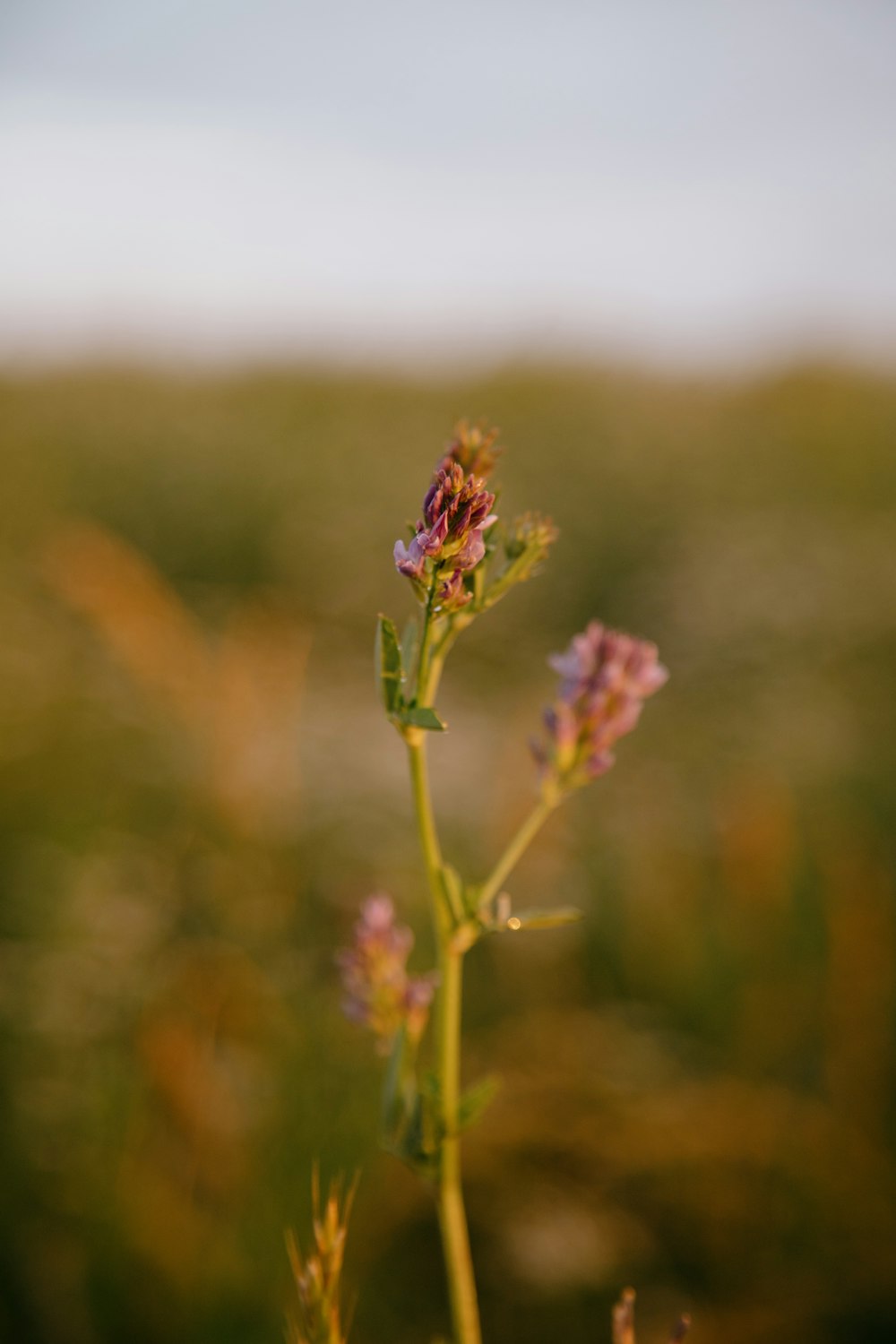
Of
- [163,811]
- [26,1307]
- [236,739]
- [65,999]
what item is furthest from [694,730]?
[26,1307]

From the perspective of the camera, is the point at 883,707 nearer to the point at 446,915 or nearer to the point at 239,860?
the point at 239,860

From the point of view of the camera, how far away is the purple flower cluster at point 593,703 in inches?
47.8

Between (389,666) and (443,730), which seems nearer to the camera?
(443,730)

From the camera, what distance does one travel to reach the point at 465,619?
42.4 inches

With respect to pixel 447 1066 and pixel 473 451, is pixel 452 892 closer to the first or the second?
pixel 447 1066

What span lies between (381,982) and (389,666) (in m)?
0.47

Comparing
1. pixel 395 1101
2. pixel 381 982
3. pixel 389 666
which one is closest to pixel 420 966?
pixel 381 982

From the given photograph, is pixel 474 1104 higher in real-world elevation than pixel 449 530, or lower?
lower

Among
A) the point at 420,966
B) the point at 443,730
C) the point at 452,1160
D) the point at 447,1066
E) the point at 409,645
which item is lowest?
the point at 420,966

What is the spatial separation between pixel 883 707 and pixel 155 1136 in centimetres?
Result: 594

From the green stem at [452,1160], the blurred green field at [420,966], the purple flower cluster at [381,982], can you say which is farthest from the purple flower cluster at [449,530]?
the blurred green field at [420,966]

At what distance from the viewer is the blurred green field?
2637 mm

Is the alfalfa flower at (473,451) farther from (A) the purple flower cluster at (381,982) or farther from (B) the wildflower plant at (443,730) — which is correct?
(A) the purple flower cluster at (381,982)

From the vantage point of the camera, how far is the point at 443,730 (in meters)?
0.90
